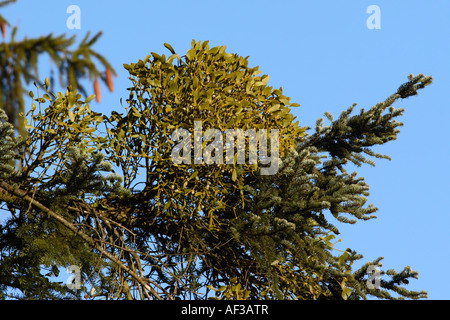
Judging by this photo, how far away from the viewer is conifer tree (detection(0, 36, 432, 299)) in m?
5.07

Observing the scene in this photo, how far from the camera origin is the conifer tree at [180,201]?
507 cm

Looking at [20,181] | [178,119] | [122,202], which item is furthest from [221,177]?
[20,181]

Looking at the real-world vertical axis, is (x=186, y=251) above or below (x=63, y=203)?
below

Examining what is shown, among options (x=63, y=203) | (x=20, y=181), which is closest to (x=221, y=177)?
(x=63, y=203)

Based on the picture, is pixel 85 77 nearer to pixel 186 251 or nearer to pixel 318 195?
pixel 186 251

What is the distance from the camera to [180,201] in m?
5.30

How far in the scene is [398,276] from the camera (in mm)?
5145

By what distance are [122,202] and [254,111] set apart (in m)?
1.37

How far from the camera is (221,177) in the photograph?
5242mm

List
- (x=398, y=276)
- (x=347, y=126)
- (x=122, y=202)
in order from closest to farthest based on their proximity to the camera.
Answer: (x=398, y=276) < (x=122, y=202) < (x=347, y=126)
